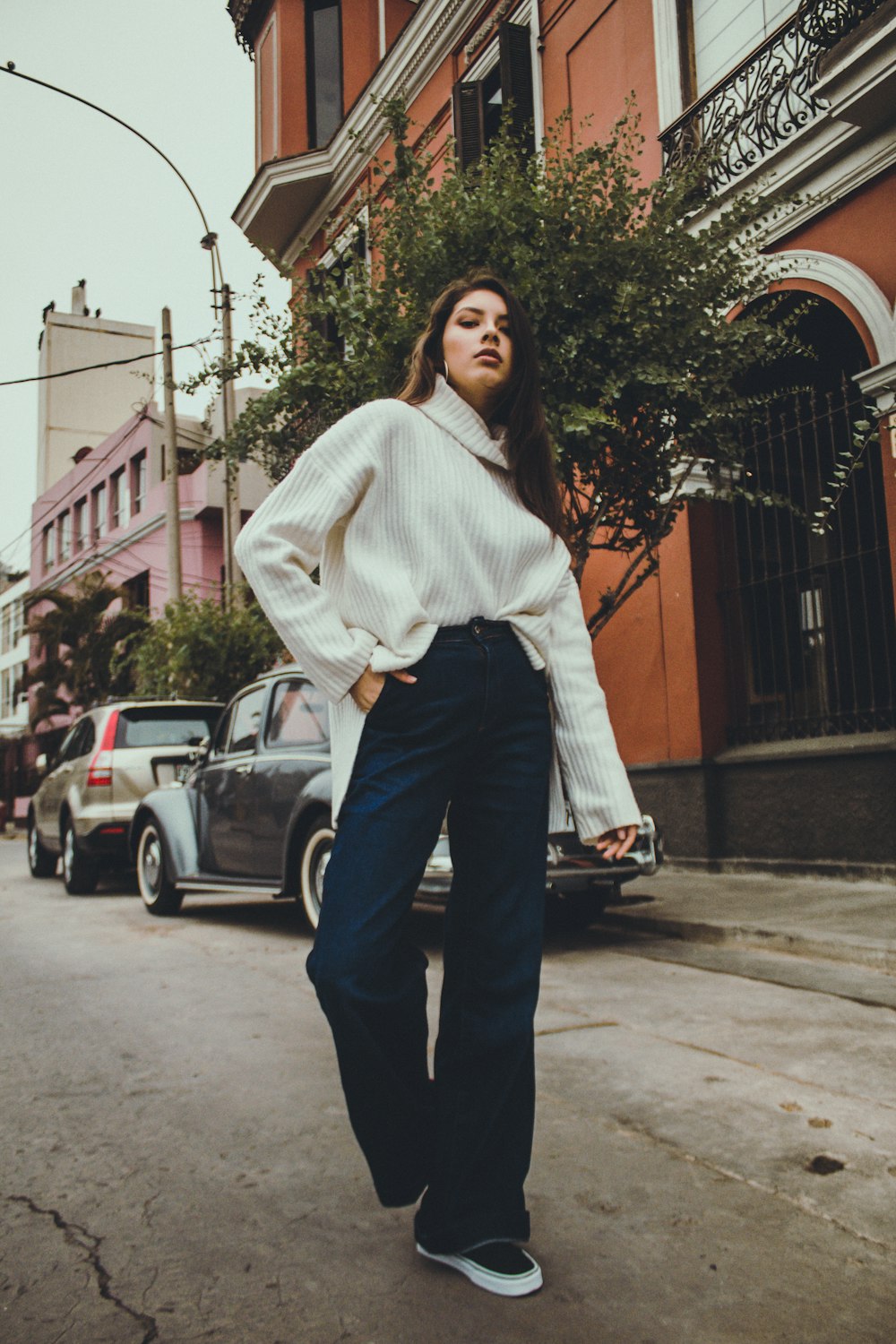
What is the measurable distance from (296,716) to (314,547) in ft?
16.7

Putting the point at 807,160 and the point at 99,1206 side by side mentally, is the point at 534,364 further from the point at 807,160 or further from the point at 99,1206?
the point at 807,160

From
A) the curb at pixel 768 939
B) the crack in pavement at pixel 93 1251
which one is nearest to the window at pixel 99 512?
the curb at pixel 768 939

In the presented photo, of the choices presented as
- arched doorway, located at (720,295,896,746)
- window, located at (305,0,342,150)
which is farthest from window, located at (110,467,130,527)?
arched doorway, located at (720,295,896,746)

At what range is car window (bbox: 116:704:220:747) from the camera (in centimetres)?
1027

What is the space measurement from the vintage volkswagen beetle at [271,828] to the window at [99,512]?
26.2 meters

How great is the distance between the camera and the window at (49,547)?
38000 millimetres

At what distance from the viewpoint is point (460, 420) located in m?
2.25

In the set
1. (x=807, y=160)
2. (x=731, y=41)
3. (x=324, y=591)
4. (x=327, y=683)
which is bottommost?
(x=327, y=683)

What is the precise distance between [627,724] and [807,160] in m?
5.15

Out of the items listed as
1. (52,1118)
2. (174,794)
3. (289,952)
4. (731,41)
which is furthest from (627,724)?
(52,1118)

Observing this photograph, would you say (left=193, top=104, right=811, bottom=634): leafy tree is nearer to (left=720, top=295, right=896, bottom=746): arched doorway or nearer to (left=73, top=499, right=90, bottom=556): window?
(left=720, top=295, right=896, bottom=746): arched doorway

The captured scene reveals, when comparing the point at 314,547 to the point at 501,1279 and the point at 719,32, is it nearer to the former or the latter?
the point at 501,1279

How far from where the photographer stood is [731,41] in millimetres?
10211

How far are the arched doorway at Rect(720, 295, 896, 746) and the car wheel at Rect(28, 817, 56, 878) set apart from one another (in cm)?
738
